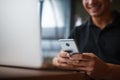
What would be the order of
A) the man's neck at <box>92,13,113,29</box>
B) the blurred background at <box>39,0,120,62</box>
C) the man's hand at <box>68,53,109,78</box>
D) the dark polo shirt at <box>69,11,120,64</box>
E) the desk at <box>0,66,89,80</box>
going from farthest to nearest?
1. the blurred background at <box>39,0,120,62</box>
2. the man's neck at <box>92,13,113,29</box>
3. the dark polo shirt at <box>69,11,120,64</box>
4. the man's hand at <box>68,53,109,78</box>
5. the desk at <box>0,66,89,80</box>

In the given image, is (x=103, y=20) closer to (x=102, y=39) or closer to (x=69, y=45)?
(x=102, y=39)

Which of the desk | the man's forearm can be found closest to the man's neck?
the man's forearm

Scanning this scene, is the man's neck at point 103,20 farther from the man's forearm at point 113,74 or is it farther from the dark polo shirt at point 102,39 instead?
the man's forearm at point 113,74

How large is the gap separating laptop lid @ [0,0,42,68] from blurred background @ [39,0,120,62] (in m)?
2.32

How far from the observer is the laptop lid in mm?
689

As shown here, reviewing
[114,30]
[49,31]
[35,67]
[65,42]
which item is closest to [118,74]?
[65,42]

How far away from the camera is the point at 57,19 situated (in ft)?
10.2

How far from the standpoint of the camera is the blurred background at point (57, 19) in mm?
3082

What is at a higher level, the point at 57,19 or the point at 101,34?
the point at 57,19

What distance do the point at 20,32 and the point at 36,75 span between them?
188 millimetres

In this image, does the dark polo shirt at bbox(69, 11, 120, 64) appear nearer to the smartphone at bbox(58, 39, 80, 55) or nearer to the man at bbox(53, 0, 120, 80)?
the man at bbox(53, 0, 120, 80)

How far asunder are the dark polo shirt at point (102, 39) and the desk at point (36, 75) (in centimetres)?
74

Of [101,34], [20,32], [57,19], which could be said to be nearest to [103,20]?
[101,34]

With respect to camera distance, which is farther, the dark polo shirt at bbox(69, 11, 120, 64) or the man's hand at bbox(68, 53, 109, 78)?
the dark polo shirt at bbox(69, 11, 120, 64)
